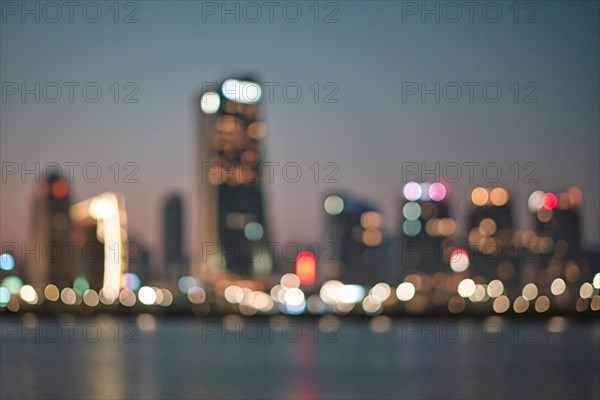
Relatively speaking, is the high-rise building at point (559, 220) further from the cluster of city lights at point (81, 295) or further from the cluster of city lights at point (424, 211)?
the cluster of city lights at point (81, 295)

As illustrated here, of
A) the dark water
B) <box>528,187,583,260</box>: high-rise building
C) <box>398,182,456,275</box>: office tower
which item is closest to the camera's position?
the dark water

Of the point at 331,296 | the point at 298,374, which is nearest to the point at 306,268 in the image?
the point at 331,296

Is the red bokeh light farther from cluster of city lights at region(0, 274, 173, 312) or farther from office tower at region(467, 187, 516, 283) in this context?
cluster of city lights at region(0, 274, 173, 312)

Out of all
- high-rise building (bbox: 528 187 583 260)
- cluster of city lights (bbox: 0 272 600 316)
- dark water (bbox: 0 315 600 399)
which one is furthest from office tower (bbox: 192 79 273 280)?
dark water (bbox: 0 315 600 399)

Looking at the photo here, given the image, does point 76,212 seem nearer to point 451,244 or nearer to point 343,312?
point 343,312

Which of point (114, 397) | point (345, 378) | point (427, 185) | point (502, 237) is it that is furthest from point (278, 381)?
point (427, 185)

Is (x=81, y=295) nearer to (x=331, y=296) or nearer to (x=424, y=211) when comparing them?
(x=331, y=296)

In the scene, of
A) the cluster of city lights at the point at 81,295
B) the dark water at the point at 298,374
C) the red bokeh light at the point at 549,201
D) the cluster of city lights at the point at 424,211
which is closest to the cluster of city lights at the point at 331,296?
the cluster of city lights at the point at 81,295
